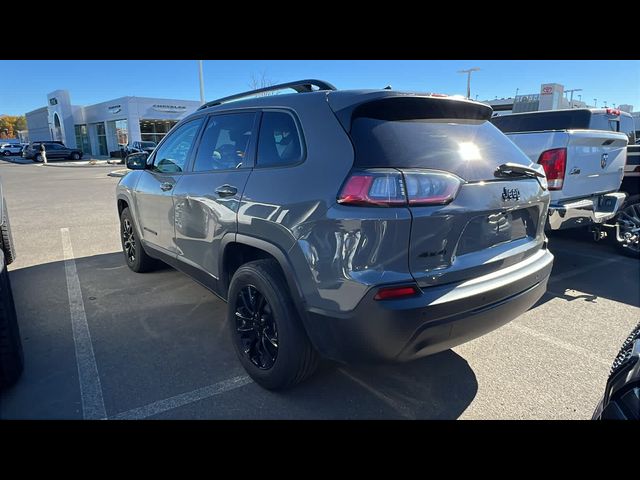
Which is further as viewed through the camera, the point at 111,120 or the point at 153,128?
the point at 111,120

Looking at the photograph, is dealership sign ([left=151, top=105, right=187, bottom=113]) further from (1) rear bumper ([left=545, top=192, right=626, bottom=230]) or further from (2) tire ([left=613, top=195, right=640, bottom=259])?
(1) rear bumper ([left=545, top=192, right=626, bottom=230])

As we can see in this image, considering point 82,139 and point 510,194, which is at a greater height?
point 82,139

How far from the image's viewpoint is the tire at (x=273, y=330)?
7.70ft

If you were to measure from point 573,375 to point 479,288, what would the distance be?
133cm

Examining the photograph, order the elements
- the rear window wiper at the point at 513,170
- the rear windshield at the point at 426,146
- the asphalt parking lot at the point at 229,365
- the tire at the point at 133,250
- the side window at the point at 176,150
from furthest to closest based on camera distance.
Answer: the tire at the point at 133,250 → the side window at the point at 176,150 → the asphalt parking lot at the point at 229,365 → the rear window wiper at the point at 513,170 → the rear windshield at the point at 426,146

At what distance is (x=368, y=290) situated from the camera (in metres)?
1.94

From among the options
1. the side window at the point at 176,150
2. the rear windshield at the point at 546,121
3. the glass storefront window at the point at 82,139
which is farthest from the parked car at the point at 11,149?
the rear windshield at the point at 546,121

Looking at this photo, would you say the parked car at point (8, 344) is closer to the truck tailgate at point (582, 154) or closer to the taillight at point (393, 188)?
the taillight at point (393, 188)

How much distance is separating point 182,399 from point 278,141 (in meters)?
1.78

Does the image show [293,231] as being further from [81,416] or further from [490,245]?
[81,416]

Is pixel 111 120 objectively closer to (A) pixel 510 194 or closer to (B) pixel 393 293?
(A) pixel 510 194

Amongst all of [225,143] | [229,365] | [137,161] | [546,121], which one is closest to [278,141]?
[225,143]

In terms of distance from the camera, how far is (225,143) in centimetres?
309

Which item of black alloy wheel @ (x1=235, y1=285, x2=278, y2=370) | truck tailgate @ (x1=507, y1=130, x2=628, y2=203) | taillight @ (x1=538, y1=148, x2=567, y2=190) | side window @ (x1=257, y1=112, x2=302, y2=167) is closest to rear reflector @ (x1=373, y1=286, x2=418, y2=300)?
black alloy wheel @ (x1=235, y1=285, x2=278, y2=370)
